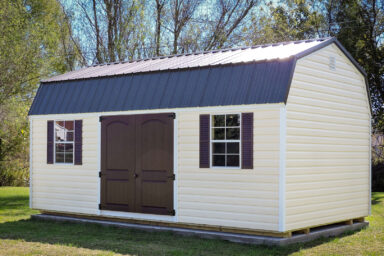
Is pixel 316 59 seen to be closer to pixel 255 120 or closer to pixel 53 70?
pixel 255 120

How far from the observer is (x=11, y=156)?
24.5 metres

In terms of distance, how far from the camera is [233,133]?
35.1 ft

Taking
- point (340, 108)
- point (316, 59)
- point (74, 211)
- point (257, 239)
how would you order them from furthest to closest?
point (74, 211)
point (340, 108)
point (316, 59)
point (257, 239)

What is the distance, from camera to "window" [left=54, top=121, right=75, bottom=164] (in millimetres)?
13297

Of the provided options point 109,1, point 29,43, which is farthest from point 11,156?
point 109,1

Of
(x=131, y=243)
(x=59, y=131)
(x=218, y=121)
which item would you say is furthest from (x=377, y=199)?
(x=131, y=243)

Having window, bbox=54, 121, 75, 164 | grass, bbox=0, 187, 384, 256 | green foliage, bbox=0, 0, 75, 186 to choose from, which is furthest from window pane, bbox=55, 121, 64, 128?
green foliage, bbox=0, 0, 75, 186

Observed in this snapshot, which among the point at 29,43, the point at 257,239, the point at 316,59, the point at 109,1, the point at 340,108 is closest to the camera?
the point at 257,239

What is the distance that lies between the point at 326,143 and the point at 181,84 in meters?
3.09

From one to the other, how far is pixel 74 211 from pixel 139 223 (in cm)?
190

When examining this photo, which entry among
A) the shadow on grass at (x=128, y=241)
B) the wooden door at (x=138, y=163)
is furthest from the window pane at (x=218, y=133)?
the shadow on grass at (x=128, y=241)

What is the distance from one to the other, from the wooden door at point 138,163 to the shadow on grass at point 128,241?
630 mm

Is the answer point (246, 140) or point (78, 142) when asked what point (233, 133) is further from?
point (78, 142)

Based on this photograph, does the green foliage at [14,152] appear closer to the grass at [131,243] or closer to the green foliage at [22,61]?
the green foliage at [22,61]
